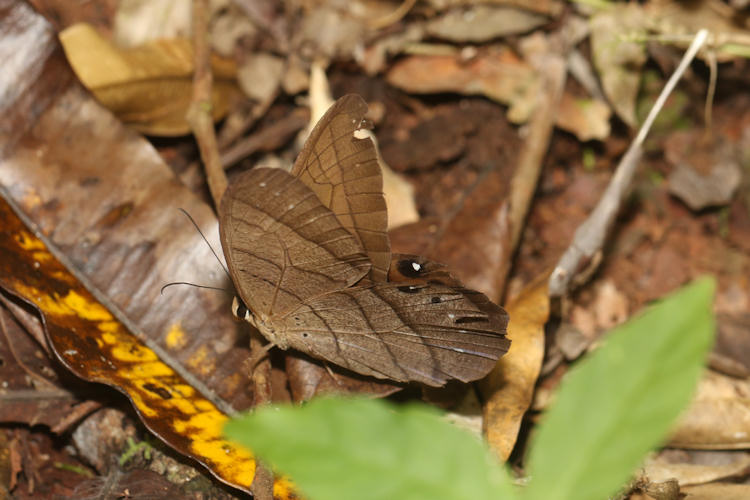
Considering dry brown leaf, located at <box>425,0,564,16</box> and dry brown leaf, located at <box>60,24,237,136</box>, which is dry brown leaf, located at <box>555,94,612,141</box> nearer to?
dry brown leaf, located at <box>425,0,564,16</box>

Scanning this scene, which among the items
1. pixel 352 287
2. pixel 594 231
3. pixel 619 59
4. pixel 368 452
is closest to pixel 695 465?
pixel 594 231

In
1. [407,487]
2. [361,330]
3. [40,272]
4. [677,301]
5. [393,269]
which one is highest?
[677,301]

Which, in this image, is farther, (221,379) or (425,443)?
(221,379)

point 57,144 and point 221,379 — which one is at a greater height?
point 57,144

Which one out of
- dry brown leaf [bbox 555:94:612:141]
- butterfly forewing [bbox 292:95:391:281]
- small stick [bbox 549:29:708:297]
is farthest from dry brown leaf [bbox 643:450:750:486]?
dry brown leaf [bbox 555:94:612:141]

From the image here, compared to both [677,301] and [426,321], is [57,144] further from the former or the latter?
[677,301]

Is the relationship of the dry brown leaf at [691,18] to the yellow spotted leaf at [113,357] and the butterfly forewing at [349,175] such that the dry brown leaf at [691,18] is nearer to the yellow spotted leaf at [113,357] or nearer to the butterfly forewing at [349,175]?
the butterfly forewing at [349,175]

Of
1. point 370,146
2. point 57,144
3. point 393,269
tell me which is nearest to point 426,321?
point 393,269

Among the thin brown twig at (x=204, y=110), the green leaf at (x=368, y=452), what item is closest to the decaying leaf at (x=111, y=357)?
the thin brown twig at (x=204, y=110)
